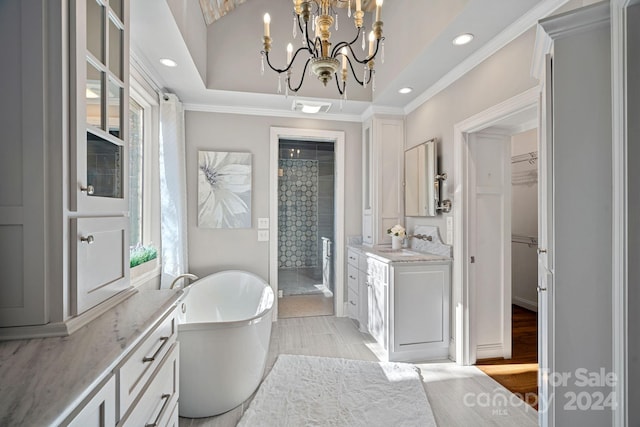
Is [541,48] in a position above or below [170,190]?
above

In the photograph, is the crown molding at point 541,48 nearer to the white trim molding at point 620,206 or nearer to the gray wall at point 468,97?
the white trim molding at point 620,206

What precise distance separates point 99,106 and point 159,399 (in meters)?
1.14

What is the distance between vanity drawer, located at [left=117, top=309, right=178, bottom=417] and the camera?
32.2 inches

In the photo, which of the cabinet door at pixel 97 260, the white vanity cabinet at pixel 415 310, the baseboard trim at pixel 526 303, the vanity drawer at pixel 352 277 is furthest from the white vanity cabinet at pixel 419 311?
the cabinet door at pixel 97 260

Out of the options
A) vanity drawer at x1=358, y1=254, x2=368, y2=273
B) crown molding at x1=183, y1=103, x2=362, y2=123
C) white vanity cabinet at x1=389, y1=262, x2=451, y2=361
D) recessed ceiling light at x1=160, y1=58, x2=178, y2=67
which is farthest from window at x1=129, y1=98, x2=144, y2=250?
white vanity cabinet at x1=389, y1=262, x2=451, y2=361

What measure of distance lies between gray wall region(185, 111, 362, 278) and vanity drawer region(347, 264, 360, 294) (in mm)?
1019

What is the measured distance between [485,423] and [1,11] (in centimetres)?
293

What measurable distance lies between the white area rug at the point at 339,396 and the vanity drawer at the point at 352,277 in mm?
967

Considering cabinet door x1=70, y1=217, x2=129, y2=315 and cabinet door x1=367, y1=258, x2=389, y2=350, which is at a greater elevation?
cabinet door x1=70, y1=217, x2=129, y2=315

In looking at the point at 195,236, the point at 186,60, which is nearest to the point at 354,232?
the point at 195,236

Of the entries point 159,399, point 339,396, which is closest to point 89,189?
point 159,399

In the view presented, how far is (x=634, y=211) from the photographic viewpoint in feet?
2.89

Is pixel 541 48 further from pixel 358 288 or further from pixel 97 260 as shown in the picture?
pixel 358 288

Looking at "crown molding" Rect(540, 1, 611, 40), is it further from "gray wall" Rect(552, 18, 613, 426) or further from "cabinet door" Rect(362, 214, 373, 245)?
"cabinet door" Rect(362, 214, 373, 245)
